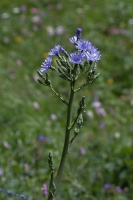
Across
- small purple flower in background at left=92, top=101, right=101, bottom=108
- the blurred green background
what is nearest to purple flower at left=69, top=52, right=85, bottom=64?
the blurred green background

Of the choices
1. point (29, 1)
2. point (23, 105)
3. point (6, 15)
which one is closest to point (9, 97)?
point (23, 105)

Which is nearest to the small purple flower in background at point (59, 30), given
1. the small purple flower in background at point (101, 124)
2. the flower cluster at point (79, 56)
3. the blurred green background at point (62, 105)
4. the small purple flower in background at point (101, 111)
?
the blurred green background at point (62, 105)

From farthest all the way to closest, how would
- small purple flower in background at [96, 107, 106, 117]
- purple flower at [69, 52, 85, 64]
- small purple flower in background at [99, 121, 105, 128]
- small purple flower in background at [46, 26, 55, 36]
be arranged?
small purple flower in background at [46, 26, 55, 36]
small purple flower in background at [96, 107, 106, 117]
small purple flower in background at [99, 121, 105, 128]
purple flower at [69, 52, 85, 64]

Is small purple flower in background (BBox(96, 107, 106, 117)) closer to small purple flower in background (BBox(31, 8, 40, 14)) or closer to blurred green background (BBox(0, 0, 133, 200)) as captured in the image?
blurred green background (BBox(0, 0, 133, 200))

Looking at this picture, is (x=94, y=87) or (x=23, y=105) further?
(x=94, y=87)

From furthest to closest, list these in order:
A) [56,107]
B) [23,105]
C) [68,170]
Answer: [56,107] < [23,105] < [68,170]

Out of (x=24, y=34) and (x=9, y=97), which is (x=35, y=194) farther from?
(x=24, y=34)

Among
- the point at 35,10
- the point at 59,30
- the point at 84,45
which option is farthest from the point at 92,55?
the point at 35,10

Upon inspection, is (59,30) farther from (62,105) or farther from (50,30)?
(62,105)
